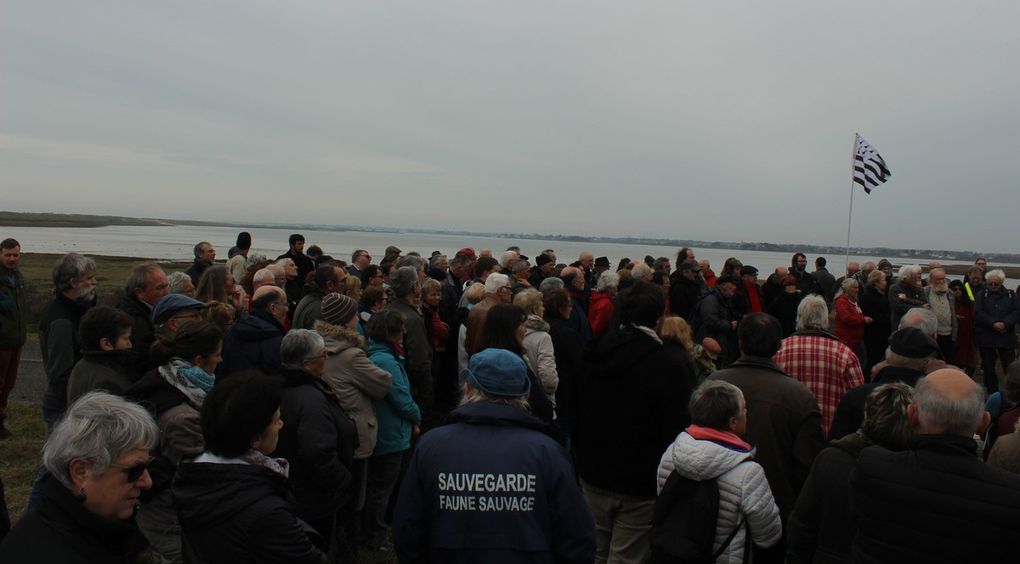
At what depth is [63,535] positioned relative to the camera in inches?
76.6

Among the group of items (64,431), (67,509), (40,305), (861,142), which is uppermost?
(861,142)

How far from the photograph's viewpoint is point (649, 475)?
414 cm

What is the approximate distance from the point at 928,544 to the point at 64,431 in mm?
3039

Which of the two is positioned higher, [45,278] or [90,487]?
[90,487]

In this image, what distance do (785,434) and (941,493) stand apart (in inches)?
53.8

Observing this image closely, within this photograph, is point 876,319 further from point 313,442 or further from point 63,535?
point 63,535

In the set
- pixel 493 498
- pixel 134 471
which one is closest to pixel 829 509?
pixel 493 498

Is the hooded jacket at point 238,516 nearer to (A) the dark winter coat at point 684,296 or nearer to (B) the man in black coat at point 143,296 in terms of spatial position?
(B) the man in black coat at point 143,296

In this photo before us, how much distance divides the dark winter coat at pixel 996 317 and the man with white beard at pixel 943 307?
0.36m

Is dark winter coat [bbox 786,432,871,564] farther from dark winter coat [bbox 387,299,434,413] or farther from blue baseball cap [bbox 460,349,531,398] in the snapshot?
dark winter coat [bbox 387,299,434,413]

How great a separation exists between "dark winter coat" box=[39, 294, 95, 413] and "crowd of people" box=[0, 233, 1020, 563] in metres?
0.02

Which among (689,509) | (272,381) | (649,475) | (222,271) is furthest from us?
(222,271)

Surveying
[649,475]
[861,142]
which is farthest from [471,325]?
[861,142]

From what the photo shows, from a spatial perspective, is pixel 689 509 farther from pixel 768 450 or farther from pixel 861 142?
pixel 861 142
